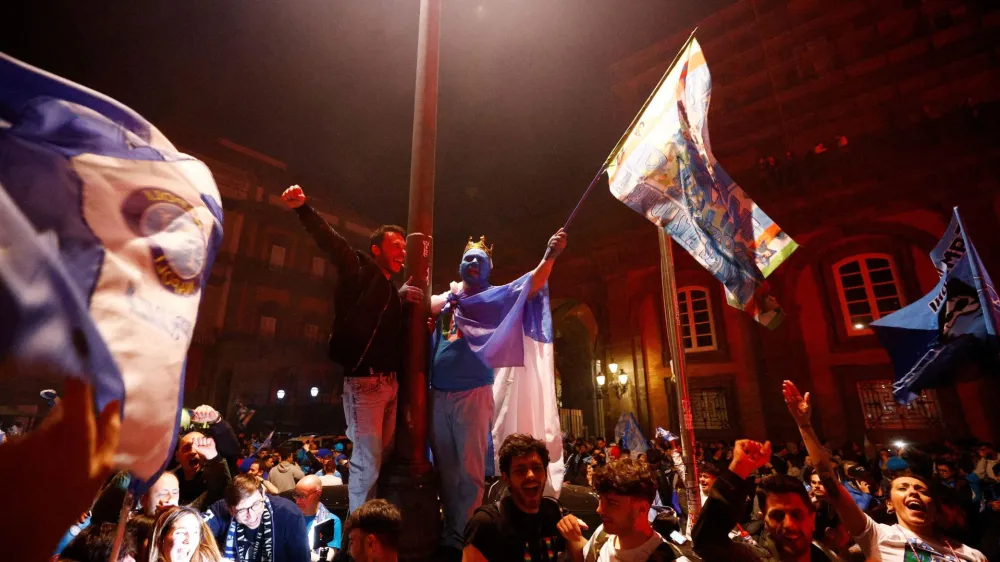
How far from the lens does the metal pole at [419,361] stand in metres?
3.35

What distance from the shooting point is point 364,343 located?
3.58 m

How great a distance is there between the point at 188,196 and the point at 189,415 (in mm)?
4487

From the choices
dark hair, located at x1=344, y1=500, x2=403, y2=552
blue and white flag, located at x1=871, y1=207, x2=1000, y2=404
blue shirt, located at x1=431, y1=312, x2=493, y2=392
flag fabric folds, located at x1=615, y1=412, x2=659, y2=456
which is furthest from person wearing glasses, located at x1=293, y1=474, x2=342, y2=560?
flag fabric folds, located at x1=615, y1=412, x2=659, y2=456

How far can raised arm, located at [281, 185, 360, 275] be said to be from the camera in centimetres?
338

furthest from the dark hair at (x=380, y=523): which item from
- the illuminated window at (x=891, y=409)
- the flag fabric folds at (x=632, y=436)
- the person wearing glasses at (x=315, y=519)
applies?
the illuminated window at (x=891, y=409)

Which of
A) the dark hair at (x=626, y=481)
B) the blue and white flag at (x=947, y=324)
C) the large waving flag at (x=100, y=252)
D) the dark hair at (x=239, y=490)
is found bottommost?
the dark hair at (x=239, y=490)

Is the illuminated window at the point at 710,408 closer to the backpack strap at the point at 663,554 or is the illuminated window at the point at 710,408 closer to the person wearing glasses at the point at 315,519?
the person wearing glasses at the point at 315,519

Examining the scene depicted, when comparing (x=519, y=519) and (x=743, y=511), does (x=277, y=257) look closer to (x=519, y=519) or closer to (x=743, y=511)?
(x=519, y=519)

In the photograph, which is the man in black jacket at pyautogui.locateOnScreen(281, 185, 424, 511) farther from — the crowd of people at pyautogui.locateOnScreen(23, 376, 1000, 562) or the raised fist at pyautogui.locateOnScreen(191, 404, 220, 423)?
the raised fist at pyautogui.locateOnScreen(191, 404, 220, 423)

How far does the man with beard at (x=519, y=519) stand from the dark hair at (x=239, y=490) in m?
2.15

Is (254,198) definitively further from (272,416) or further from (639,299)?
(639,299)

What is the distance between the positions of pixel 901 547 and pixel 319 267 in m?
34.2

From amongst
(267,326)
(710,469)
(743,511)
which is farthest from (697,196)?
(267,326)

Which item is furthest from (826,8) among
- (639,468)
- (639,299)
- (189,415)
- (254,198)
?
(254,198)
